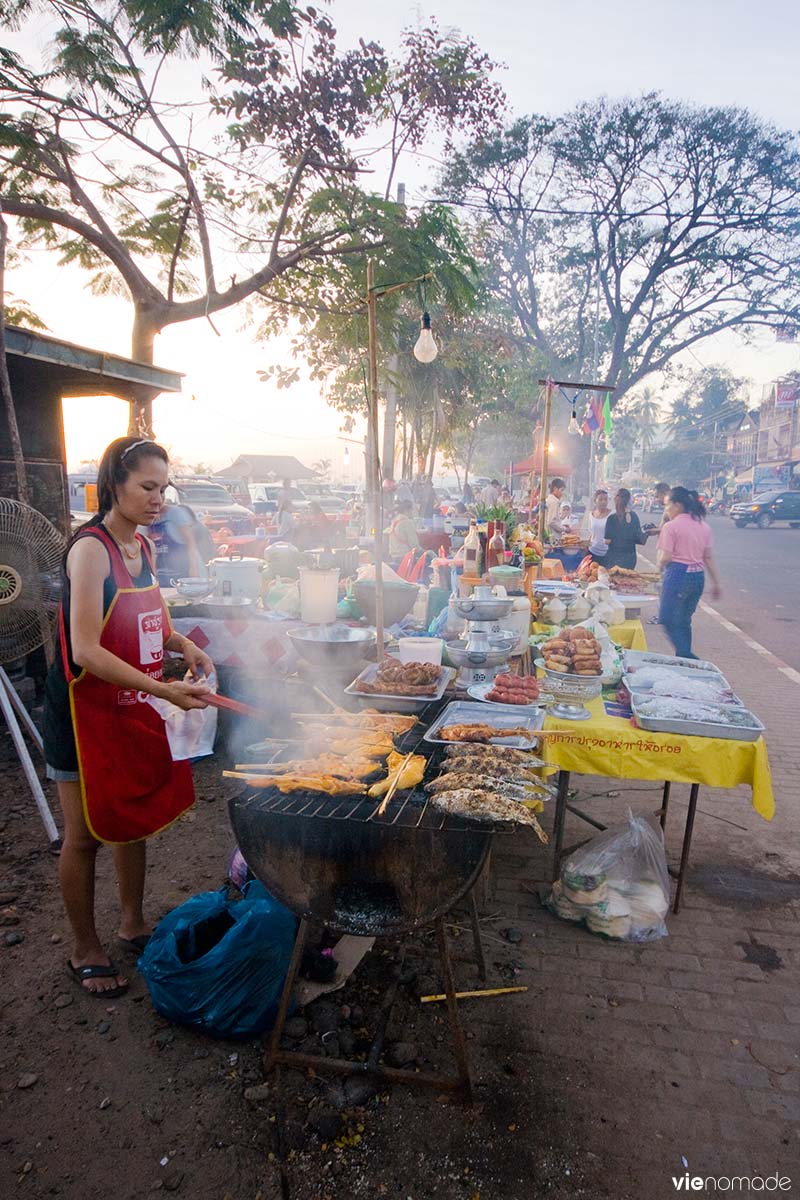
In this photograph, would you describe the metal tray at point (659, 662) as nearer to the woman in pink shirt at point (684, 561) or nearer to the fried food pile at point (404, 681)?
the fried food pile at point (404, 681)

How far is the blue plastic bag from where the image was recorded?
8.91ft

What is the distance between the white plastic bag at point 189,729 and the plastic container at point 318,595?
36.1 inches

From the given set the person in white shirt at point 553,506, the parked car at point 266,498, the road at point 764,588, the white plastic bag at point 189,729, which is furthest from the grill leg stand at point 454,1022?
the parked car at point 266,498

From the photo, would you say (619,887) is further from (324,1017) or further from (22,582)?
(22,582)

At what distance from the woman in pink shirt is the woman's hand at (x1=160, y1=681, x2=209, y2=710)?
669 centimetres

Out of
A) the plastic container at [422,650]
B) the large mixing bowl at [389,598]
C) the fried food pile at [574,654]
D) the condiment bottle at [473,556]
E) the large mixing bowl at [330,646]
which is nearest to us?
the fried food pile at [574,654]

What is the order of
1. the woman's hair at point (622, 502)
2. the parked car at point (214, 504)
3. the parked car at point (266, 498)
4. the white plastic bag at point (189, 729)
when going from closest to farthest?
the white plastic bag at point (189, 729)
the woman's hair at point (622, 502)
the parked car at point (214, 504)
the parked car at point (266, 498)

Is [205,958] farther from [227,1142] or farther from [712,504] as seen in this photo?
[712,504]

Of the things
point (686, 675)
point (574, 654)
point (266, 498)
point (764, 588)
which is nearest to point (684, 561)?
point (686, 675)

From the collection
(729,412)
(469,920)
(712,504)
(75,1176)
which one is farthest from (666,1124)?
(729,412)

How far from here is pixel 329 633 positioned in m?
4.42

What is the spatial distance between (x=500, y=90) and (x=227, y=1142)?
13.1m

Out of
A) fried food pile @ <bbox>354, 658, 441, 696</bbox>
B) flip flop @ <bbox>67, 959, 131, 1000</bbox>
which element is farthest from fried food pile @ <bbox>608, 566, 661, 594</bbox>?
flip flop @ <bbox>67, 959, 131, 1000</bbox>

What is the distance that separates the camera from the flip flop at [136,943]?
3.27 m
